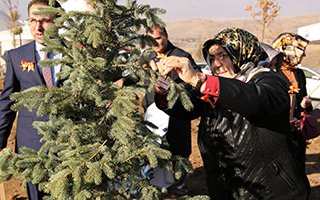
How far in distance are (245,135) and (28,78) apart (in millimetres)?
1522

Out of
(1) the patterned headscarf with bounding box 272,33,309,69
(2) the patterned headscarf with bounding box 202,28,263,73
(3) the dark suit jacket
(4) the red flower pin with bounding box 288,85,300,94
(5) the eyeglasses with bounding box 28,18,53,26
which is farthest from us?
(1) the patterned headscarf with bounding box 272,33,309,69

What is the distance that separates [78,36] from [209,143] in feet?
3.45

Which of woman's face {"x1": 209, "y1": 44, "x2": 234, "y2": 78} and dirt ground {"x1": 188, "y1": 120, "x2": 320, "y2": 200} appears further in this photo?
dirt ground {"x1": 188, "y1": 120, "x2": 320, "y2": 200}

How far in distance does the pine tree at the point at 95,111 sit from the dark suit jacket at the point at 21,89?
967 mm

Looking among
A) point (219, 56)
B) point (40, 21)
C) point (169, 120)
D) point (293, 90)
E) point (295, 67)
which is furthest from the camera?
point (295, 67)

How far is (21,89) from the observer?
9.70 feet

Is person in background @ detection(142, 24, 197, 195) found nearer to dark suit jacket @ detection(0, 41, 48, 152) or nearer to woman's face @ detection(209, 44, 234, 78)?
dark suit jacket @ detection(0, 41, 48, 152)

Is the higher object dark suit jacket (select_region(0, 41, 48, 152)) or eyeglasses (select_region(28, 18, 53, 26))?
eyeglasses (select_region(28, 18, 53, 26))

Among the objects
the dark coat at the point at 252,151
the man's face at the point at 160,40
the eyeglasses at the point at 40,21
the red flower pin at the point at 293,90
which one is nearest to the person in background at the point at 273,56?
the red flower pin at the point at 293,90

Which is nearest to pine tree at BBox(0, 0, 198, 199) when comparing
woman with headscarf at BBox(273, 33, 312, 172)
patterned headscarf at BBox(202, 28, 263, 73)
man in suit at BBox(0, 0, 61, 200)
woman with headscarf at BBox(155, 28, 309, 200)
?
woman with headscarf at BBox(155, 28, 309, 200)

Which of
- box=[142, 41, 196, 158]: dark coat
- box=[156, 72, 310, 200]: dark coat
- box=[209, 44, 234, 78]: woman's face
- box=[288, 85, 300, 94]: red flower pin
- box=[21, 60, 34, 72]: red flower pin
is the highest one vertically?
box=[209, 44, 234, 78]: woman's face

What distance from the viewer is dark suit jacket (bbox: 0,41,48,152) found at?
9.48ft

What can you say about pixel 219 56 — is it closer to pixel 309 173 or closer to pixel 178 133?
pixel 178 133

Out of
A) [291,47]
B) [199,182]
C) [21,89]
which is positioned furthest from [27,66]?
[199,182]
